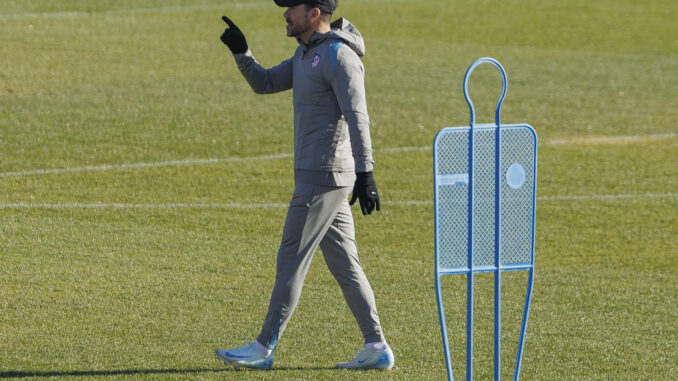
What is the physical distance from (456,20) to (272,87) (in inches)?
972

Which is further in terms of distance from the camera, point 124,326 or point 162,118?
point 162,118

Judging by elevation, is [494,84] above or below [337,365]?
above

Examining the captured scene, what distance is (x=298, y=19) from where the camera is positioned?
654cm

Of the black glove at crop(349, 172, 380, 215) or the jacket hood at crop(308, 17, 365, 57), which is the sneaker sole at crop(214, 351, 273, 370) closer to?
the black glove at crop(349, 172, 380, 215)

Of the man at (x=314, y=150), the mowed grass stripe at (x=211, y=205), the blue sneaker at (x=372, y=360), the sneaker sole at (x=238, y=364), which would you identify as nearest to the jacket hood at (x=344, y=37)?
the man at (x=314, y=150)

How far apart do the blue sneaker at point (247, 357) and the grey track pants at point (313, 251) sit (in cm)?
7

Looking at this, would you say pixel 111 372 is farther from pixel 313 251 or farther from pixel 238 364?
pixel 313 251

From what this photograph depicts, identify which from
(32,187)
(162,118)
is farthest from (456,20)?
(32,187)

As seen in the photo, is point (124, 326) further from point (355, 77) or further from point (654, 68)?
point (654, 68)

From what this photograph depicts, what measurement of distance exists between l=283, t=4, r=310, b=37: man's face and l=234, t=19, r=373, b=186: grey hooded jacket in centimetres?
10

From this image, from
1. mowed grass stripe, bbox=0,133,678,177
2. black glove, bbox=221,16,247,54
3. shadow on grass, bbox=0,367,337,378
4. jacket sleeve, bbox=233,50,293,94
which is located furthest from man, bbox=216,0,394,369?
mowed grass stripe, bbox=0,133,678,177

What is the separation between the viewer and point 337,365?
270 inches

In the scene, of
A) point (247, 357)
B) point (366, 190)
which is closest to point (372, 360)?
point (247, 357)

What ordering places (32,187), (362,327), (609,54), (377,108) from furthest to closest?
(609,54) → (377,108) → (32,187) → (362,327)
